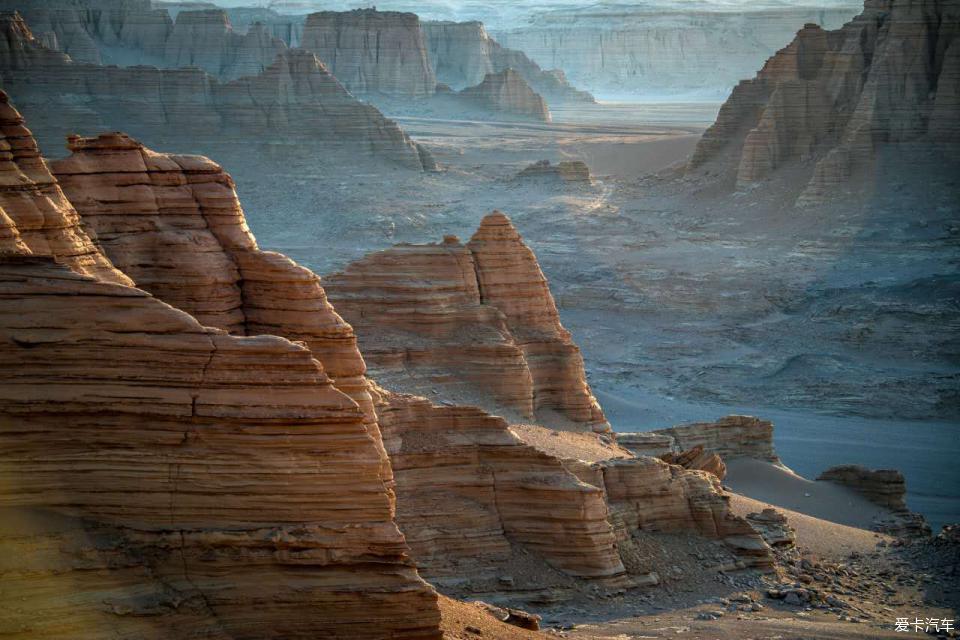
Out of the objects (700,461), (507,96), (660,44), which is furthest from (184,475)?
(660,44)

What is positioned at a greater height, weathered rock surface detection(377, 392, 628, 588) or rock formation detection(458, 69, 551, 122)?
rock formation detection(458, 69, 551, 122)

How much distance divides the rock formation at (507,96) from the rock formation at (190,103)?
4138 centimetres

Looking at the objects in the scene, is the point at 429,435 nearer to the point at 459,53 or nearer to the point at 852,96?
the point at 852,96

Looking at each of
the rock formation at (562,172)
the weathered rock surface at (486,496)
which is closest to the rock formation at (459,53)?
the rock formation at (562,172)

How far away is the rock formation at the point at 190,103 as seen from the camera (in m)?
60.3

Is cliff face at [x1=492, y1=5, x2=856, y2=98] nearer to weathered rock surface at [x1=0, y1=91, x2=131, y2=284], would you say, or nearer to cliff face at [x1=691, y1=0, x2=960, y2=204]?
cliff face at [x1=691, y1=0, x2=960, y2=204]

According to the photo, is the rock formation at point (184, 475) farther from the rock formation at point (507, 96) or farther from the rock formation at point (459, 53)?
the rock formation at point (459, 53)

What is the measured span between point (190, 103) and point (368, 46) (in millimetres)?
39151

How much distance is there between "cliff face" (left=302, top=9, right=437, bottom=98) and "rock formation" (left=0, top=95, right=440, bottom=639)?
91.9 meters

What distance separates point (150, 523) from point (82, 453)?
680 mm

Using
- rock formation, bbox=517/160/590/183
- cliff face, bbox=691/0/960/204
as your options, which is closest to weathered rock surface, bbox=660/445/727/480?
cliff face, bbox=691/0/960/204

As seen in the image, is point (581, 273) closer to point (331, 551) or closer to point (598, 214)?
point (598, 214)

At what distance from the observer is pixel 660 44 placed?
177 meters

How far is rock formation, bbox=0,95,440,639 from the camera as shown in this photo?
30.2ft
